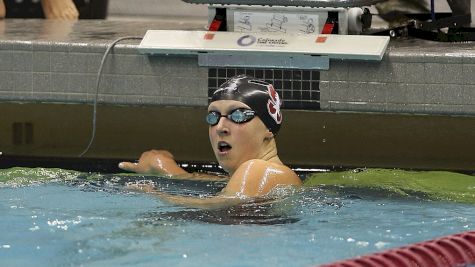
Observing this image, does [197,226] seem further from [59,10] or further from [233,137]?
[59,10]

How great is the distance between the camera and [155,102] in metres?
6.84

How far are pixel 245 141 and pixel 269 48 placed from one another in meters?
1.17

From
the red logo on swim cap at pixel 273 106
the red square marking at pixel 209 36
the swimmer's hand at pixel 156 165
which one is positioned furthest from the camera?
the red square marking at pixel 209 36

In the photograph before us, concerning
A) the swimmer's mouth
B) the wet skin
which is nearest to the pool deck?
the wet skin

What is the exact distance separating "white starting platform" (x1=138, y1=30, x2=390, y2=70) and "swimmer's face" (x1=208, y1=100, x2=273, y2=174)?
43.3 inches

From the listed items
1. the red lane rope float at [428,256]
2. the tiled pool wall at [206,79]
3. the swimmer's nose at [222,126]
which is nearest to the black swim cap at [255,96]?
the swimmer's nose at [222,126]

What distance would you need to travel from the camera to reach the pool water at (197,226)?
4605 millimetres

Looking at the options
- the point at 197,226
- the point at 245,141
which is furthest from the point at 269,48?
the point at 197,226

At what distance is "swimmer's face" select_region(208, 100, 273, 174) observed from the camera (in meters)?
5.41

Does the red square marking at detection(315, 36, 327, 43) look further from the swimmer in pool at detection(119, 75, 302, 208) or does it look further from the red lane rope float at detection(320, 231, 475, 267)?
the red lane rope float at detection(320, 231, 475, 267)

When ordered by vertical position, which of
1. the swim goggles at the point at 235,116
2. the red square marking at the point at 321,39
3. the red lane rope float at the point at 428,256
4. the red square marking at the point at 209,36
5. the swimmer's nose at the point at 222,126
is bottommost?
the red lane rope float at the point at 428,256

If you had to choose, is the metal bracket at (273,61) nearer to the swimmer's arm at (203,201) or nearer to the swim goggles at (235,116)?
the swim goggles at (235,116)

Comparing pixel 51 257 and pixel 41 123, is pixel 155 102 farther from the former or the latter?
pixel 51 257

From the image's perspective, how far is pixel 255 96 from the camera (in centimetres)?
550
